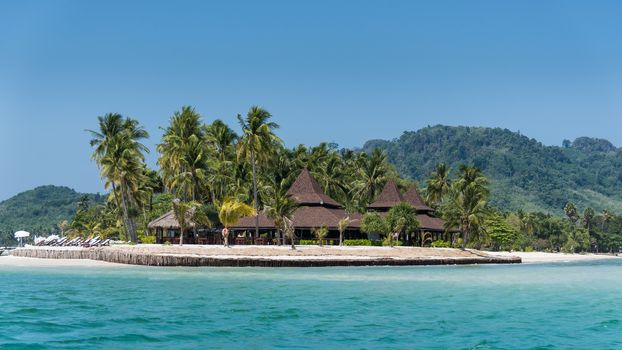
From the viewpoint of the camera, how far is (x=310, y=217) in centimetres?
7688

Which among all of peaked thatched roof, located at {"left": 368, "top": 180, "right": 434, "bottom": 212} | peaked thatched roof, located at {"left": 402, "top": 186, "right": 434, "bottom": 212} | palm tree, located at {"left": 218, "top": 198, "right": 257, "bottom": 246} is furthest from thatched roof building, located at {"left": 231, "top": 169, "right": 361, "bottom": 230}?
palm tree, located at {"left": 218, "top": 198, "right": 257, "bottom": 246}

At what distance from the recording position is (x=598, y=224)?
178375 mm

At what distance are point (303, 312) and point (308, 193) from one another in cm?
5241

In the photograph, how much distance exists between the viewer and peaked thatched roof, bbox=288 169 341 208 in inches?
3138

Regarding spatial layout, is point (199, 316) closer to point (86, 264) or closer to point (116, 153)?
point (86, 264)

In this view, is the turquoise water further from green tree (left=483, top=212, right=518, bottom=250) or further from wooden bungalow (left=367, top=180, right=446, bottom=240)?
green tree (left=483, top=212, right=518, bottom=250)

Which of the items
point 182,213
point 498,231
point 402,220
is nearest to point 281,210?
point 182,213

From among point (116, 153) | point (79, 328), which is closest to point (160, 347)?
point (79, 328)

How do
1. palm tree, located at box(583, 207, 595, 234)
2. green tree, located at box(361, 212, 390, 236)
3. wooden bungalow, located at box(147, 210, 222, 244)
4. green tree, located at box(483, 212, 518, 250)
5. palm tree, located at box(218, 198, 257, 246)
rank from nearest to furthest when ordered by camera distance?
1. palm tree, located at box(218, 198, 257, 246)
2. wooden bungalow, located at box(147, 210, 222, 244)
3. green tree, located at box(361, 212, 390, 236)
4. green tree, located at box(483, 212, 518, 250)
5. palm tree, located at box(583, 207, 595, 234)

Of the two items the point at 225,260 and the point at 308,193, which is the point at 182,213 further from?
the point at 308,193

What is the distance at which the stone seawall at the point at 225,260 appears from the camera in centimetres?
5872

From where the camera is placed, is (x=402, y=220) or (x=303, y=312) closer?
(x=303, y=312)

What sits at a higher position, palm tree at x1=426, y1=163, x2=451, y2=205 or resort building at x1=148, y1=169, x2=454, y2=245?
palm tree at x1=426, y1=163, x2=451, y2=205

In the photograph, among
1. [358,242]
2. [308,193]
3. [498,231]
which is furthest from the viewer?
[498,231]
